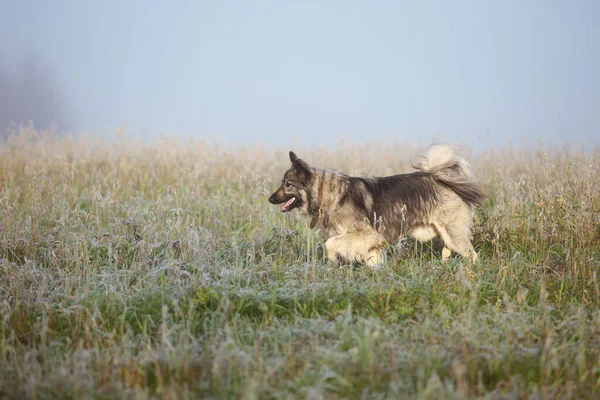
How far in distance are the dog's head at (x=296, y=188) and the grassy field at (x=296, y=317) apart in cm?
43

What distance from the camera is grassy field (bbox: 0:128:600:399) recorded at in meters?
3.08

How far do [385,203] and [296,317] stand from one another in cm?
237

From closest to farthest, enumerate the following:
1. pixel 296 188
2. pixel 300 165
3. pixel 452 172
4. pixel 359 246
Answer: pixel 359 246, pixel 300 165, pixel 296 188, pixel 452 172

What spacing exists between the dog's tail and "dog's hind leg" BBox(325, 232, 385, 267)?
3.62 ft

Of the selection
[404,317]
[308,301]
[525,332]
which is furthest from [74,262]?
[525,332]

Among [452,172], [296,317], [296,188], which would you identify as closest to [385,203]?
[452,172]

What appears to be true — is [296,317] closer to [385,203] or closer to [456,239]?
[385,203]

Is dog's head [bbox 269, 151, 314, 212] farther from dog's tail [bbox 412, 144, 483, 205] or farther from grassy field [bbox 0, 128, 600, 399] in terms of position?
dog's tail [bbox 412, 144, 483, 205]

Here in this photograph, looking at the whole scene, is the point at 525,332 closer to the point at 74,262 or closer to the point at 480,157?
the point at 74,262

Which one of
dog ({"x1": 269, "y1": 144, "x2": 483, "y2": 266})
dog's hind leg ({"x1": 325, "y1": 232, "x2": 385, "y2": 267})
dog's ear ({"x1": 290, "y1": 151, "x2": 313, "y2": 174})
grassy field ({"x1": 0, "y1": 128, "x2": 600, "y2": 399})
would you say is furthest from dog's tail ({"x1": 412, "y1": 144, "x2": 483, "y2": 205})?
dog's ear ({"x1": 290, "y1": 151, "x2": 313, "y2": 174})

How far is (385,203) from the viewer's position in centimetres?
596

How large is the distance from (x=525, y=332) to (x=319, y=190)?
9.17 feet

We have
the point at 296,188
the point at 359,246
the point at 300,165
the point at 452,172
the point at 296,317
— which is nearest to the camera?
the point at 296,317

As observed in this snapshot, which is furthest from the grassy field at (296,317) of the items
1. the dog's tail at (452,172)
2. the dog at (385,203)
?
the dog's tail at (452,172)
